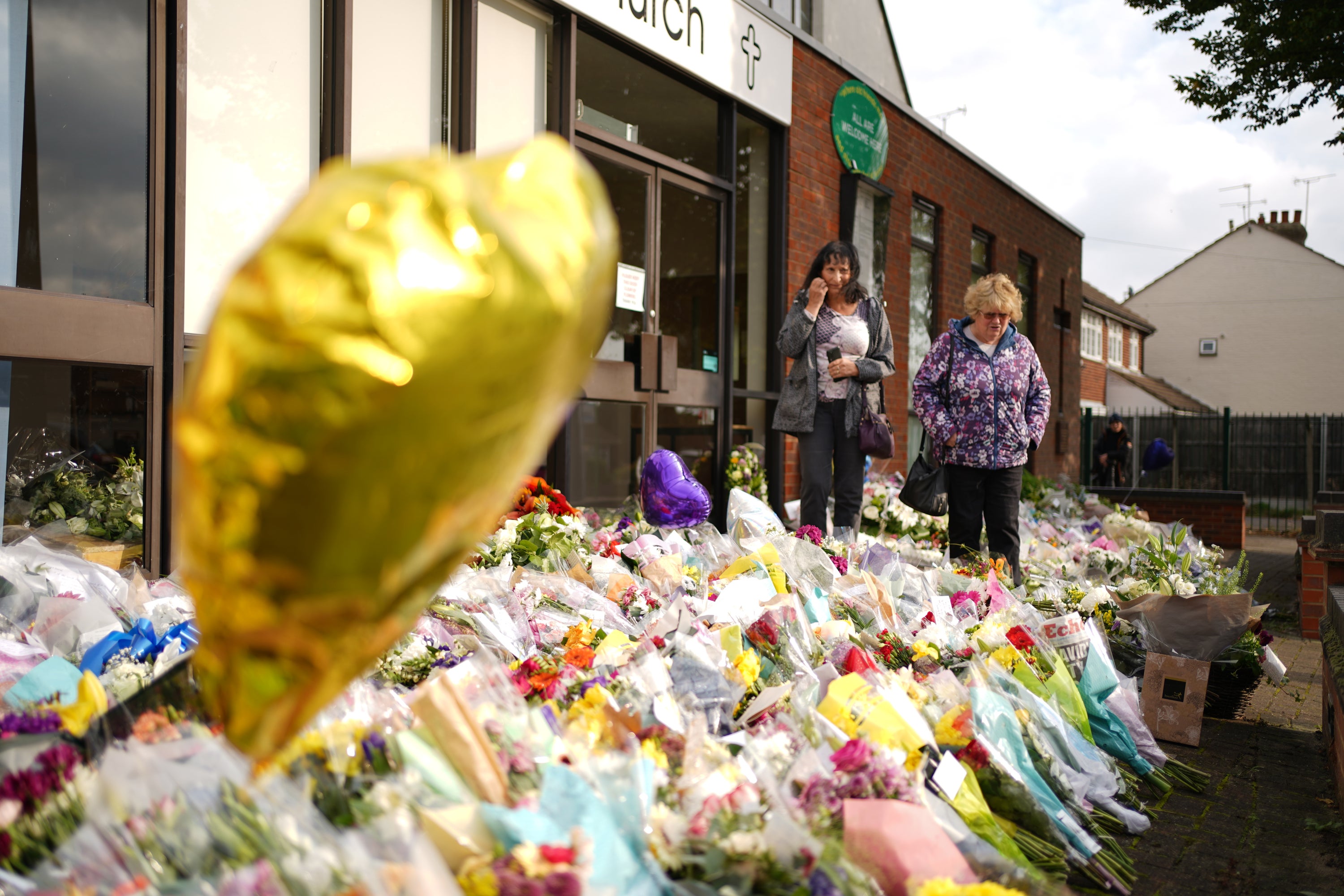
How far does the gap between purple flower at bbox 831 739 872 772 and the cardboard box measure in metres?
2.31

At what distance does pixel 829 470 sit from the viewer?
5.18 meters

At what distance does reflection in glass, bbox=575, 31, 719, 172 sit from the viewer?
19.8 feet

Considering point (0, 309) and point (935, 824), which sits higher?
point (0, 309)

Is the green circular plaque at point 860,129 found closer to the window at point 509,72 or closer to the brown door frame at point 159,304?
the window at point 509,72

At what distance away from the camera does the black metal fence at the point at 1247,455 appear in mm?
19938

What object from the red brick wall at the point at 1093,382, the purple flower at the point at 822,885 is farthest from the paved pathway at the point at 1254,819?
the red brick wall at the point at 1093,382

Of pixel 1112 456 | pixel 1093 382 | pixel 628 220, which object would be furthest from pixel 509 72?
pixel 1093 382

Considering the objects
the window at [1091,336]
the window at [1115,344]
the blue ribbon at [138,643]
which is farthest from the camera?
the window at [1115,344]

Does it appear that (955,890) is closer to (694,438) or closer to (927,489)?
(927,489)

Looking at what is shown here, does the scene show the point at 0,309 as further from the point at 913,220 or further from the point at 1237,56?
the point at 1237,56

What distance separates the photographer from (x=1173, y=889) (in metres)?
2.19

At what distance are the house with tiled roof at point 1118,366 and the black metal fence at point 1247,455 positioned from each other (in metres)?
5.50

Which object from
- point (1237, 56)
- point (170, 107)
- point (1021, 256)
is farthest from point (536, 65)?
point (1021, 256)

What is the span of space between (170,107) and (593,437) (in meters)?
3.40
